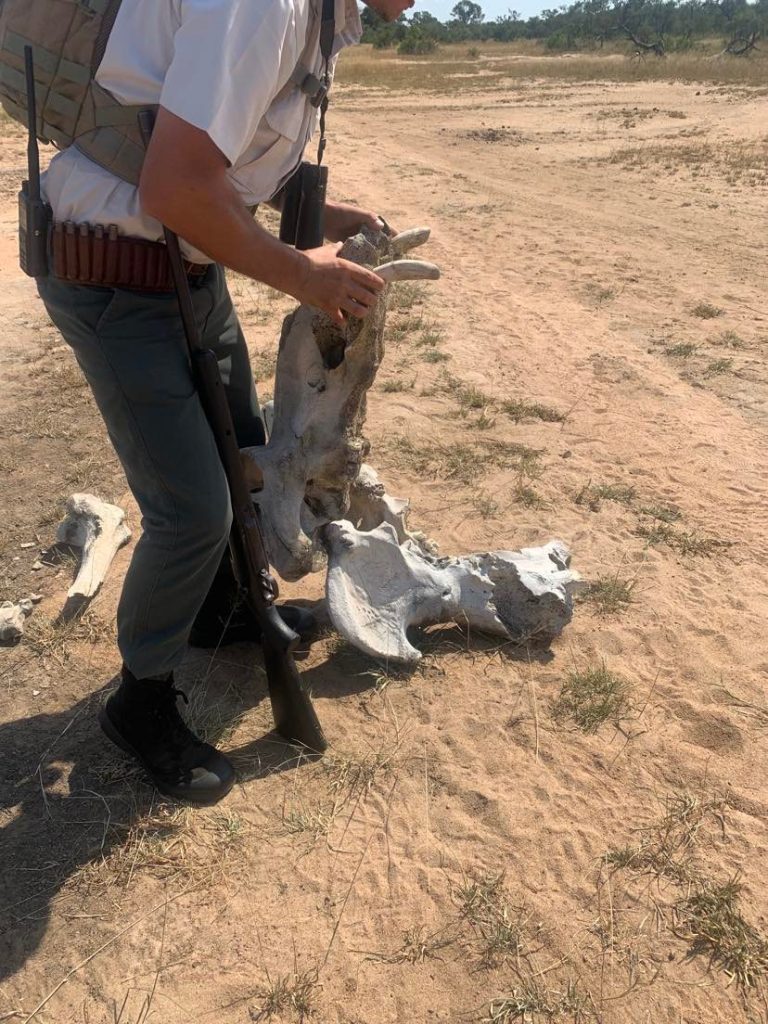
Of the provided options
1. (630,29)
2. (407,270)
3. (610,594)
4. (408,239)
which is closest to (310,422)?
(407,270)

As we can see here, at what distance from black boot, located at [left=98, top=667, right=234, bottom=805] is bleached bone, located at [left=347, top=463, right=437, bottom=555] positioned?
41.0 inches

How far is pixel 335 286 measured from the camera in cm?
209

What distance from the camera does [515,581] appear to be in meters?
3.24

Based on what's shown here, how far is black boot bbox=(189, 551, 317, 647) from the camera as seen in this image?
309cm

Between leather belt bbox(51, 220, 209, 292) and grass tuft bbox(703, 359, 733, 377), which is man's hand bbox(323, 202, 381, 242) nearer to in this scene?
leather belt bbox(51, 220, 209, 292)

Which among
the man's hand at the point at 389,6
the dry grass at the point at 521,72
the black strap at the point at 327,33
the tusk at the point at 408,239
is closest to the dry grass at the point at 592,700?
the tusk at the point at 408,239

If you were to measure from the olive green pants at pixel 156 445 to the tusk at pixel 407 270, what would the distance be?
1.99 feet

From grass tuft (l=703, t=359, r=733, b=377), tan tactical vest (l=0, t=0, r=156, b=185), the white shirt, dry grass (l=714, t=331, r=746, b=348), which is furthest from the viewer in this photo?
dry grass (l=714, t=331, r=746, b=348)

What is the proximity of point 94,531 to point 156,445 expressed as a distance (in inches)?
67.8

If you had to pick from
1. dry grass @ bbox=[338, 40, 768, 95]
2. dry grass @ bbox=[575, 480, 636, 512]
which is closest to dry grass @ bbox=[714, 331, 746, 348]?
dry grass @ bbox=[575, 480, 636, 512]

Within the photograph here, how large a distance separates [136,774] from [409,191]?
1064 cm

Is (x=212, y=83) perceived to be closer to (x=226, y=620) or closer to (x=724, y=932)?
(x=226, y=620)

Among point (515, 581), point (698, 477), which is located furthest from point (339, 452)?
point (698, 477)

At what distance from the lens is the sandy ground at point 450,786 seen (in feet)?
6.90
